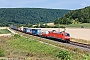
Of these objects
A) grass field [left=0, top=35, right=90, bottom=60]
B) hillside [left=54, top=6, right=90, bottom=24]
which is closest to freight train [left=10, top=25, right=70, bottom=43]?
grass field [left=0, top=35, right=90, bottom=60]

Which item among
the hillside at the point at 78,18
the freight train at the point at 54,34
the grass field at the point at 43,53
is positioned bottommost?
the hillside at the point at 78,18

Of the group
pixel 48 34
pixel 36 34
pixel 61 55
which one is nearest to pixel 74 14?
pixel 36 34

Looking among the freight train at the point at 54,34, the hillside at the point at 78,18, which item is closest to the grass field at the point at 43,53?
the freight train at the point at 54,34

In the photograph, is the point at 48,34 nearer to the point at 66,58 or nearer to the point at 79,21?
the point at 66,58

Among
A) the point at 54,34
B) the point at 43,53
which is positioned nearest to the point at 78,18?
the point at 54,34

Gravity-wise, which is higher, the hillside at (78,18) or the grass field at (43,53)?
the grass field at (43,53)

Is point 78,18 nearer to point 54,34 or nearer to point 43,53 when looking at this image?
point 54,34

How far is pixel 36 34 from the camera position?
90125 mm

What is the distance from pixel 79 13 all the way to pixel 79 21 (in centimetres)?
1662

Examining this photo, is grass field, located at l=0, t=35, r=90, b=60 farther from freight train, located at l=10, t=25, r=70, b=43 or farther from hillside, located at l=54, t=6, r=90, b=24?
hillside, located at l=54, t=6, r=90, b=24

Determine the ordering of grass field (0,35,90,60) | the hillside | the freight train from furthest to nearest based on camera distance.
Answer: the hillside
the freight train
grass field (0,35,90,60)

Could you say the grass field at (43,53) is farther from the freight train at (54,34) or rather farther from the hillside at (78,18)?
the hillside at (78,18)

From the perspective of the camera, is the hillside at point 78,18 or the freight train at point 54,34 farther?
the hillside at point 78,18

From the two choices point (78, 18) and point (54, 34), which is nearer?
point (54, 34)
